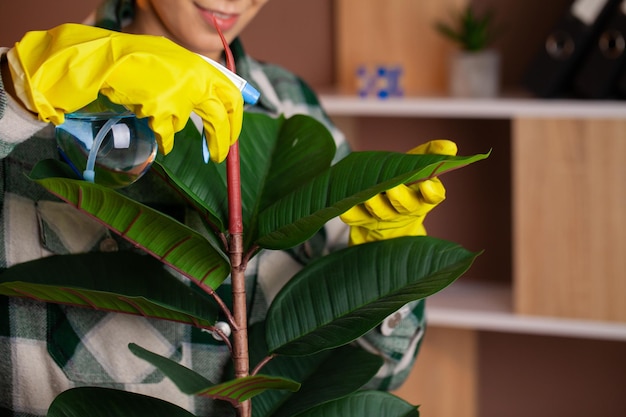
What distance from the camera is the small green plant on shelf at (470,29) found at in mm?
2117

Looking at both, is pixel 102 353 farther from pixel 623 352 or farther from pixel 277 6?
pixel 623 352

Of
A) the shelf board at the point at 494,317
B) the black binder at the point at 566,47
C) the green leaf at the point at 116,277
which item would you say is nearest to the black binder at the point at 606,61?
the black binder at the point at 566,47

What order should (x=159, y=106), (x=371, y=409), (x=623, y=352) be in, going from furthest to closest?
(x=623, y=352) → (x=371, y=409) → (x=159, y=106)

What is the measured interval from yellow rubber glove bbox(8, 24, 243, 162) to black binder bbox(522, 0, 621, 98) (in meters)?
1.42

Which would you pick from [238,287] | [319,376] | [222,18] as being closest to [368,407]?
[319,376]

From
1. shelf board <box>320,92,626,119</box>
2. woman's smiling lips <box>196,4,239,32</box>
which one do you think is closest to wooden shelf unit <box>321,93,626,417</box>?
shelf board <box>320,92,626,119</box>

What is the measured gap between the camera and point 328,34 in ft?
7.80

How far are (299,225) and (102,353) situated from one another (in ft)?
1.37

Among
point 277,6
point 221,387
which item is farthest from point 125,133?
point 277,6

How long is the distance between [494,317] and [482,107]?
0.49 m

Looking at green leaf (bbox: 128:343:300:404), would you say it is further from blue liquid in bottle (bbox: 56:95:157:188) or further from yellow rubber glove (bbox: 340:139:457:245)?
yellow rubber glove (bbox: 340:139:457:245)

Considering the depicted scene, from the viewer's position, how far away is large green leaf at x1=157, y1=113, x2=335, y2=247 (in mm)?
817

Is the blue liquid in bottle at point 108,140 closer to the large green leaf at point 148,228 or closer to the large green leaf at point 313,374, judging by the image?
the large green leaf at point 148,228

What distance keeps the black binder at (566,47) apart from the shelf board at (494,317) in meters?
0.50
